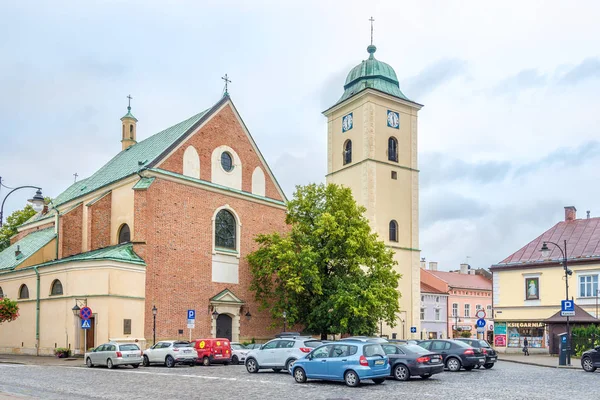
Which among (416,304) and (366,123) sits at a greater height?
(366,123)

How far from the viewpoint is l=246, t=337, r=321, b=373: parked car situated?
23.5m

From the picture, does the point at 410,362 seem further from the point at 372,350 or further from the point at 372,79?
the point at 372,79

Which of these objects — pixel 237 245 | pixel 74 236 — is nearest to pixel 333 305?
pixel 237 245

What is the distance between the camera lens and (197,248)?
38.5 m

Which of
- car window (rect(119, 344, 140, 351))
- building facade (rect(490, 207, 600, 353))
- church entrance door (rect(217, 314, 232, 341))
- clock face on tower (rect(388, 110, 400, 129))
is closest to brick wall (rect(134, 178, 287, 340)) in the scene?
church entrance door (rect(217, 314, 232, 341))

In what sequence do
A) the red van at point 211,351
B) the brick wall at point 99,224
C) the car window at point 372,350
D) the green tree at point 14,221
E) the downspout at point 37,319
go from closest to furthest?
the car window at point 372,350
the red van at point 211,351
the downspout at point 37,319
the brick wall at point 99,224
the green tree at point 14,221

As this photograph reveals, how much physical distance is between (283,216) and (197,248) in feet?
27.8

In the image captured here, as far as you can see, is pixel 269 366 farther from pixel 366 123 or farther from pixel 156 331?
pixel 366 123

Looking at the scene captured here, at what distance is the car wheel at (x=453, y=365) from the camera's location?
25.5m

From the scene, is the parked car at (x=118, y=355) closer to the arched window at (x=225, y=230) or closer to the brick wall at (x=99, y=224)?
the brick wall at (x=99, y=224)

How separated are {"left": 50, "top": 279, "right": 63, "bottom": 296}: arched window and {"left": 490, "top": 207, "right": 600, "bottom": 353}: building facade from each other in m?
30.2

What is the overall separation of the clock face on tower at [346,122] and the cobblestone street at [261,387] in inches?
1410

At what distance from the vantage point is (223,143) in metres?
41.9

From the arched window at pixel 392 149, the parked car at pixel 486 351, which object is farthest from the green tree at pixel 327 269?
the arched window at pixel 392 149
